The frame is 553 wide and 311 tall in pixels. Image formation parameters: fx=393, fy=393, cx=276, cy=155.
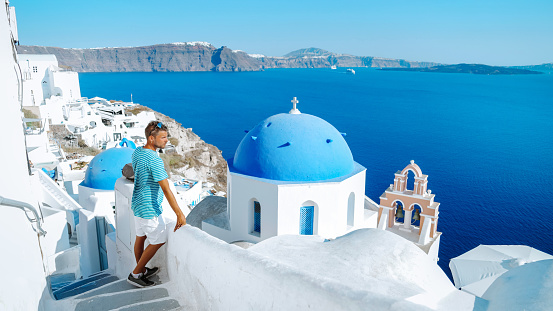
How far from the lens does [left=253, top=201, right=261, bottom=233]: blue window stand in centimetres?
828

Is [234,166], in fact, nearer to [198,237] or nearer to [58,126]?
[198,237]

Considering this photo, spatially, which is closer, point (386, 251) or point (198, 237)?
point (198, 237)

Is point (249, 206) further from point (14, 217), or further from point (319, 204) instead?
point (14, 217)

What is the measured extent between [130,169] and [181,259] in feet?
4.26

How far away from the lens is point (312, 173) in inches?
308

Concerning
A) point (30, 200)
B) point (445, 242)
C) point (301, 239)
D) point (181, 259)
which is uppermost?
point (30, 200)

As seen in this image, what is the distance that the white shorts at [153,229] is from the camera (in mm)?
3305

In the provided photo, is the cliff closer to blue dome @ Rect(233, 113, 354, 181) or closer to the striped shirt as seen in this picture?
blue dome @ Rect(233, 113, 354, 181)

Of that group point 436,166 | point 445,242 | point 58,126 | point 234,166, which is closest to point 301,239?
point 234,166

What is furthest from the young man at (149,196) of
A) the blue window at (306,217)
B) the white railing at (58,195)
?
the white railing at (58,195)

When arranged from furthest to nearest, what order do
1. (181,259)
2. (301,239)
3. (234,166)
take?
(234,166), (301,239), (181,259)

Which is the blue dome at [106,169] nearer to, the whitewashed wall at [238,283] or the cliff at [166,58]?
the whitewashed wall at [238,283]

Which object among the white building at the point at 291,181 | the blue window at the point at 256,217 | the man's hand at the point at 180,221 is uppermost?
the man's hand at the point at 180,221

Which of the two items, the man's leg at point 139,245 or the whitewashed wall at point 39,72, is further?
the whitewashed wall at point 39,72
